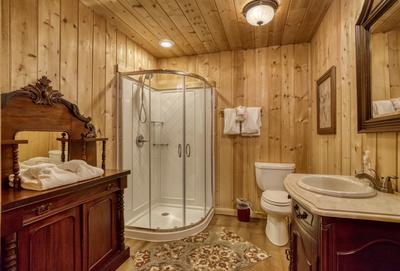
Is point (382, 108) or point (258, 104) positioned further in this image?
point (258, 104)

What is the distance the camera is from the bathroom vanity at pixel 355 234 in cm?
100

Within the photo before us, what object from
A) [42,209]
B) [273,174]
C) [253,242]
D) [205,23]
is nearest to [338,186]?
[253,242]

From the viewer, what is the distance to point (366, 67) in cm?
152

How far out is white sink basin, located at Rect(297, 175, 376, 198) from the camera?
122cm

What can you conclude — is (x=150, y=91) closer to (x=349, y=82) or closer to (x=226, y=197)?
(x=226, y=197)

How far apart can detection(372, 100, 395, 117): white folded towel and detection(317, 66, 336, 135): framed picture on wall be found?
0.70m

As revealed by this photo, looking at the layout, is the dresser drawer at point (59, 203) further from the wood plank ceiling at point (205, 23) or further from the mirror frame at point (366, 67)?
the mirror frame at point (366, 67)

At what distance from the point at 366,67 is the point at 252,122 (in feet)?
5.48

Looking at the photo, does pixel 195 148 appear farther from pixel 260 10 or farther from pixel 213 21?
pixel 260 10

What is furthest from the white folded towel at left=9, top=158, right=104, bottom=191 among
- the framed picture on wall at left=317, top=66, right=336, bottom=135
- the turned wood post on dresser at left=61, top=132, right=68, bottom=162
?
the framed picture on wall at left=317, top=66, right=336, bottom=135

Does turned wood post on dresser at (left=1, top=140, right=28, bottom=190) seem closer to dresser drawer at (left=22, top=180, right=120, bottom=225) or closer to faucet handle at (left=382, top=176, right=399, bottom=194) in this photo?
dresser drawer at (left=22, top=180, right=120, bottom=225)

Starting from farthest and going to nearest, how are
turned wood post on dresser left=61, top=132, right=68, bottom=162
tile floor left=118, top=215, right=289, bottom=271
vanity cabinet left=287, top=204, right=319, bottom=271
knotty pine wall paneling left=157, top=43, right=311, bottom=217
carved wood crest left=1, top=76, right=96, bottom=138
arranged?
knotty pine wall paneling left=157, top=43, right=311, bottom=217 < tile floor left=118, top=215, right=289, bottom=271 < turned wood post on dresser left=61, top=132, right=68, bottom=162 < carved wood crest left=1, top=76, right=96, bottom=138 < vanity cabinet left=287, top=204, right=319, bottom=271

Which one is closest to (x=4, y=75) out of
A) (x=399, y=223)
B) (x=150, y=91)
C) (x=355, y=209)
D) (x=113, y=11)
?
(x=113, y=11)

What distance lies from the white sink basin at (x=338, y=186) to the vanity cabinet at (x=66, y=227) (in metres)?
1.47
